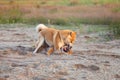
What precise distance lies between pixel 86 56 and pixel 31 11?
683 inches

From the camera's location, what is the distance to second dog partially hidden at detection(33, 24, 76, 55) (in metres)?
11.8

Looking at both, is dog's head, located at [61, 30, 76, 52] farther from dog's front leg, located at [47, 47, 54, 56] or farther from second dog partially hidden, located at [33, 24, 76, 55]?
dog's front leg, located at [47, 47, 54, 56]

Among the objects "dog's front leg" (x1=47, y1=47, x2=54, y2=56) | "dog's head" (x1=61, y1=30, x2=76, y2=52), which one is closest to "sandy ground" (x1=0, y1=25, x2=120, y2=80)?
"dog's front leg" (x1=47, y1=47, x2=54, y2=56)

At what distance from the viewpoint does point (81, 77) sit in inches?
387

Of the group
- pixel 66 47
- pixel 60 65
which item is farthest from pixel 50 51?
pixel 60 65

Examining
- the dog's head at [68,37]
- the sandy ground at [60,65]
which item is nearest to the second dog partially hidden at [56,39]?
the dog's head at [68,37]

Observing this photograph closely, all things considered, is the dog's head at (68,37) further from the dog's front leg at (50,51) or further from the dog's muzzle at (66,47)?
the dog's front leg at (50,51)

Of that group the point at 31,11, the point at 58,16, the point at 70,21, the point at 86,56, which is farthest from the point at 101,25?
the point at 86,56

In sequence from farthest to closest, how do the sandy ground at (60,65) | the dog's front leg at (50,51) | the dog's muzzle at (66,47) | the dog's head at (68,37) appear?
the dog's front leg at (50,51) < the dog's muzzle at (66,47) < the dog's head at (68,37) < the sandy ground at (60,65)

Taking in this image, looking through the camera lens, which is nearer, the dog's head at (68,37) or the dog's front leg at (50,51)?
the dog's head at (68,37)

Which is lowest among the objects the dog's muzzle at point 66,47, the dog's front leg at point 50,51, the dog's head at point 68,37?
the dog's front leg at point 50,51

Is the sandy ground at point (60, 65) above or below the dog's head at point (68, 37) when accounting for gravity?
below

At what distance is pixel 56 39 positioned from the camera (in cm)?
1211

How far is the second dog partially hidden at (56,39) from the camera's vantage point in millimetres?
11836
